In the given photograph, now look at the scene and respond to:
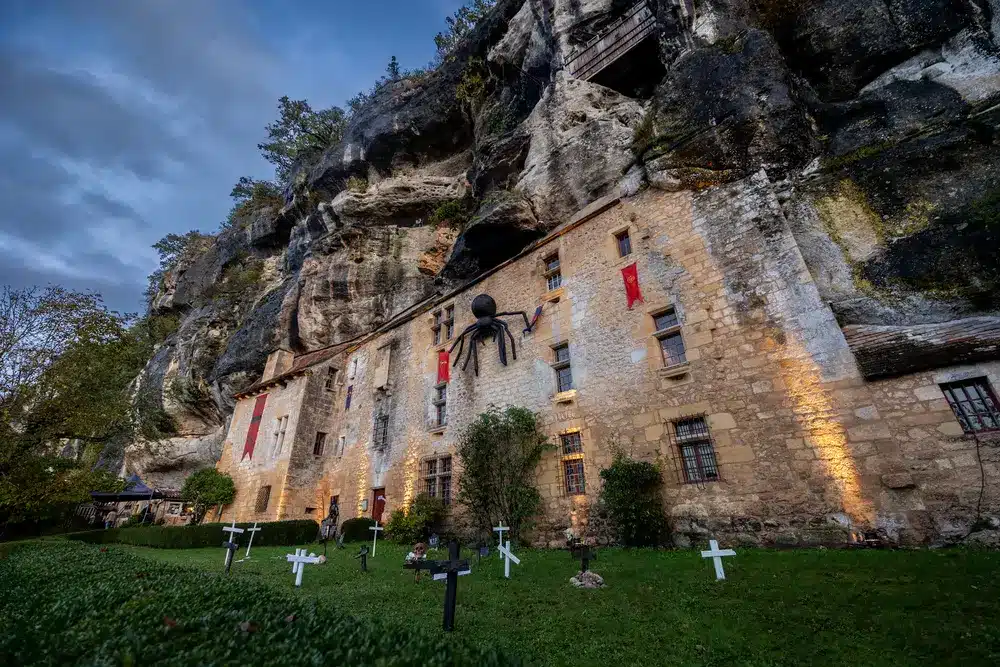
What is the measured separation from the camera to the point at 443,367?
16.0 meters

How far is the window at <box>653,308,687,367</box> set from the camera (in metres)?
10.2

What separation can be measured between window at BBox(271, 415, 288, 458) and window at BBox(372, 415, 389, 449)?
5934 millimetres

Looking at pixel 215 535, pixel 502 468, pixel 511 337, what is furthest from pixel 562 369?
pixel 215 535

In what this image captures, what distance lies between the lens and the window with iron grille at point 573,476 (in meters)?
10.7

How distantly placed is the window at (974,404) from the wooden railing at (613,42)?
551 inches

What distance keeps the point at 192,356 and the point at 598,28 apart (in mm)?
30307

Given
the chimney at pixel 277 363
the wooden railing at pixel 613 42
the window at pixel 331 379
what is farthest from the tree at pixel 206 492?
the wooden railing at pixel 613 42

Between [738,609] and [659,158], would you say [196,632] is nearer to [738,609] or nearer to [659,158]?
[738,609]

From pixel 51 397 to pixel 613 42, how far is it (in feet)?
71.0

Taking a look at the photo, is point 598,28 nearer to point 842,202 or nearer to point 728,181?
point 728,181

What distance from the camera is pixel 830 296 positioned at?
8555 mm

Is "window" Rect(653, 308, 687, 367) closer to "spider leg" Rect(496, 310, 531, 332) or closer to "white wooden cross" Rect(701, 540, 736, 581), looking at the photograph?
"spider leg" Rect(496, 310, 531, 332)

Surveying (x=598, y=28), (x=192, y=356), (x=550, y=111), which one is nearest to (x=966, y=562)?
(x=550, y=111)

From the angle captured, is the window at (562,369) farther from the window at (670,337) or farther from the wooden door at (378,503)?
the wooden door at (378,503)
